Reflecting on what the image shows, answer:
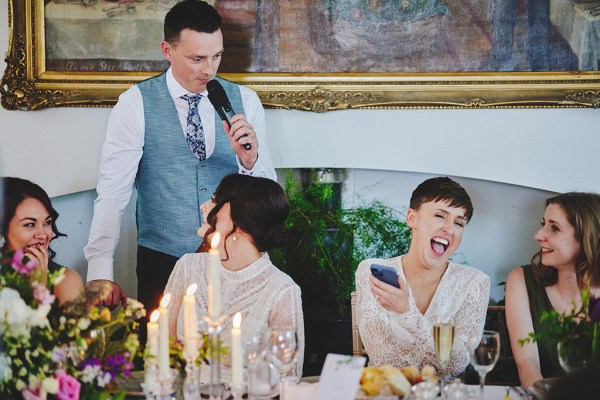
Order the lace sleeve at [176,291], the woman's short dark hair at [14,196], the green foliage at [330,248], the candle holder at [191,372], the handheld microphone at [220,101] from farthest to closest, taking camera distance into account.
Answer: the green foliage at [330,248] < the handheld microphone at [220,101] < the woman's short dark hair at [14,196] < the lace sleeve at [176,291] < the candle holder at [191,372]

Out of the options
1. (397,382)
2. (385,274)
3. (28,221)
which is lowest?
(397,382)

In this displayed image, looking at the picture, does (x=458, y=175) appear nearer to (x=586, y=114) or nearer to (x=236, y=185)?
(x=586, y=114)

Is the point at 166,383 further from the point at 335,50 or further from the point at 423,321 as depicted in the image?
the point at 335,50

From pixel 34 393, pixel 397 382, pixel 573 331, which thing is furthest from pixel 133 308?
pixel 573 331

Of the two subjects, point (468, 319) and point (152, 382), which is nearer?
point (152, 382)

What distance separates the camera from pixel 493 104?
3.74 metres

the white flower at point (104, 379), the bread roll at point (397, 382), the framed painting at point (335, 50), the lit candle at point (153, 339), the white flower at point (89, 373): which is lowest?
the bread roll at point (397, 382)

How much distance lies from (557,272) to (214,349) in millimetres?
1503

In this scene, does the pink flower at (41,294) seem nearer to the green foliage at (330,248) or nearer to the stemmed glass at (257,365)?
the stemmed glass at (257,365)

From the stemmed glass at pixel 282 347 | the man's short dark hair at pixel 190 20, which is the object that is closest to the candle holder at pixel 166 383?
the stemmed glass at pixel 282 347

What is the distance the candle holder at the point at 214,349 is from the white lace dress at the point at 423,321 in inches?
34.3

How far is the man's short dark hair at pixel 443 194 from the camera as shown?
2.98 meters

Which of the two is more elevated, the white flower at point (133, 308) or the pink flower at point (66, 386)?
the white flower at point (133, 308)

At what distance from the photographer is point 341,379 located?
1.90 m
